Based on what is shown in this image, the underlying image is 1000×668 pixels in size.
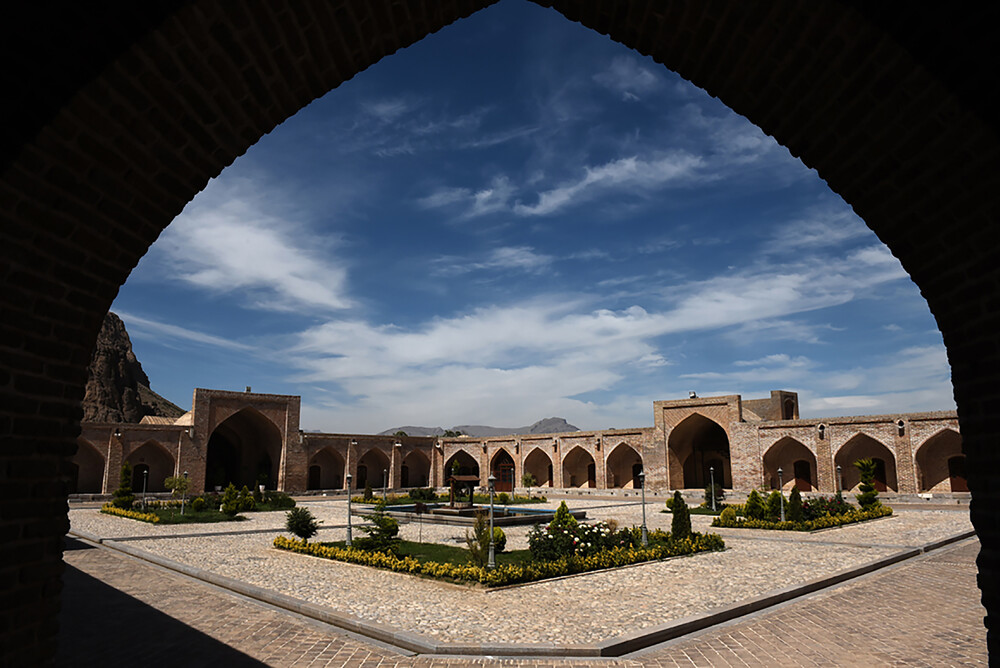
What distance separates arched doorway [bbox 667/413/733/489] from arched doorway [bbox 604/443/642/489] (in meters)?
2.83

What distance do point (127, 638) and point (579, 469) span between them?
3474 centimetres

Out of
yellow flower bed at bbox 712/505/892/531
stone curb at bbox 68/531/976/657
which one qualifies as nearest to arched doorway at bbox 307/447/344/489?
yellow flower bed at bbox 712/505/892/531

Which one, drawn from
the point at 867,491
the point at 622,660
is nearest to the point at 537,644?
the point at 622,660

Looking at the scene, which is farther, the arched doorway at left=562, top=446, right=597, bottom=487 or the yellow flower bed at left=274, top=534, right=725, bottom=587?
the arched doorway at left=562, top=446, right=597, bottom=487

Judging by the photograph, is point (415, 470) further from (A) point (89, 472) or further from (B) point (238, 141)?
(B) point (238, 141)

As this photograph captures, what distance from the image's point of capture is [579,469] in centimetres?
4025

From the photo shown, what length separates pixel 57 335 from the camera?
2.39 metres

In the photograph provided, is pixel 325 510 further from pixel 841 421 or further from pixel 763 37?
pixel 763 37

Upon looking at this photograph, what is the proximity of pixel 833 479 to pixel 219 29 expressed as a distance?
32.5 m

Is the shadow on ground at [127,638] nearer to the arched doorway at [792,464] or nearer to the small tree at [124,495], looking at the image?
the small tree at [124,495]

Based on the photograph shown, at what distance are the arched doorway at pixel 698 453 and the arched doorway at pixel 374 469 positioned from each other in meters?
18.0

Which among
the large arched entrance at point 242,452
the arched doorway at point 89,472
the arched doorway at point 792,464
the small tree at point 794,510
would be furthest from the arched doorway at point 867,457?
the arched doorway at point 89,472

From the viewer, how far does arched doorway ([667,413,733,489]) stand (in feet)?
112

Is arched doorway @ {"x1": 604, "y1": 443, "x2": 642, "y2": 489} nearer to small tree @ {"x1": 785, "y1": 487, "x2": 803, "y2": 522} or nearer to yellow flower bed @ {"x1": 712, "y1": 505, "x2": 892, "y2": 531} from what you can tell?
yellow flower bed @ {"x1": 712, "y1": 505, "x2": 892, "y2": 531}
